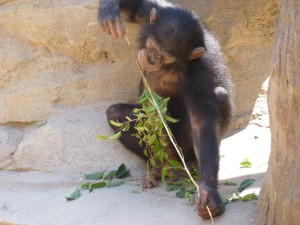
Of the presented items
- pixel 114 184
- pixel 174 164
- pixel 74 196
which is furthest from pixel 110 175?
pixel 174 164

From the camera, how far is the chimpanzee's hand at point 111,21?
16.8 feet

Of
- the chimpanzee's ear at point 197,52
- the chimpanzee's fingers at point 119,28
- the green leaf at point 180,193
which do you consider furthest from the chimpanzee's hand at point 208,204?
the chimpanzee's fingers at point 119,28

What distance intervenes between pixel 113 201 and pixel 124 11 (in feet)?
6.37

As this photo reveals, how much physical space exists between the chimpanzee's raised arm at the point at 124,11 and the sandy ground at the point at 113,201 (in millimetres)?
1400

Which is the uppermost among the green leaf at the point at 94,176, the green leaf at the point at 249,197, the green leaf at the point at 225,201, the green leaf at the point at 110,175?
the green leaf at the point at 249,197

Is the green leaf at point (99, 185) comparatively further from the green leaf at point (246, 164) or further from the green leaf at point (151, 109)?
the green leaf at point (246, 164)

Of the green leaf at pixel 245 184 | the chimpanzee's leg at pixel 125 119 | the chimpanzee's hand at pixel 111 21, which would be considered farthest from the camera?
the chimpanzee's leg at pixel 125 119

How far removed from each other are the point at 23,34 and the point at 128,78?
1216 mm

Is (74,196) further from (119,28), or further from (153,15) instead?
(153,15)

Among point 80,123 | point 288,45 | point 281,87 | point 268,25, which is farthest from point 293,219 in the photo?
point 268,25

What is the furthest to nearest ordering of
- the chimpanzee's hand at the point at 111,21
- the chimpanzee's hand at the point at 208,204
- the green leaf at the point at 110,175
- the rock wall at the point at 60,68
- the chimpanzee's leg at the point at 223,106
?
the rock wall at the point at 60,68 → the green leaf at the point at 110,175 → the chimpanzee's leg at the point at 223,106 → the chimpanzee's hand at the point at 111,21 → the chimpanzee's hand at the point at 208,204

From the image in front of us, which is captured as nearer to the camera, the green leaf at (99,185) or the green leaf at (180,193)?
the green leaf at (180,193)

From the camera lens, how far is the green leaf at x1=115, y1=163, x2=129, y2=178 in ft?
18.6

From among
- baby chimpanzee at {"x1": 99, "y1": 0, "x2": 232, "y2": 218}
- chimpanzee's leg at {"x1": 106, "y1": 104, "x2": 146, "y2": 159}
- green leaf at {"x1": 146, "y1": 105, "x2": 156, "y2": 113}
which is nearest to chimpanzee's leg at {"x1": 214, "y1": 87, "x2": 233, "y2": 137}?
baby chimpanzee at {"x1": 99, "y1": 0, "x2": 232, "y2": 218}
